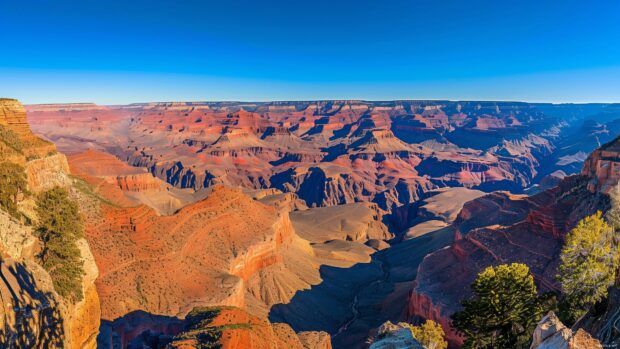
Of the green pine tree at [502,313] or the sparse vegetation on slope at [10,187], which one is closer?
the sparse vegetation on slope at [10,187]

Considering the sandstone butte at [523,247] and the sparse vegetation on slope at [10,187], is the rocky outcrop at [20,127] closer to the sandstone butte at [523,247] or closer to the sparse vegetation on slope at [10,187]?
the sparse vegetation on slope at [10,187]

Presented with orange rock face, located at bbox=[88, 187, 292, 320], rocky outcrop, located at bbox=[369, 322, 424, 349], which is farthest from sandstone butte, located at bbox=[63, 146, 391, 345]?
rocky outcrop, located at bbox=[369, 322, 424, 349]

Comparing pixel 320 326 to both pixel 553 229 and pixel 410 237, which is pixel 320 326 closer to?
pixel 553 229

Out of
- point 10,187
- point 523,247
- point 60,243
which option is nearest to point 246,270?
point 10,187

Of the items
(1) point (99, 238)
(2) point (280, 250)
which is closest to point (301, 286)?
(2) point (280, 250)

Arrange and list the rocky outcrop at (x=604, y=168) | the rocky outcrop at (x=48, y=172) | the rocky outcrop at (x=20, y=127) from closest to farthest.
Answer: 1. the rocky outcrop at (x=48, y=172)
2. the rocky outcrop at (x=604, y=168)
3. the rocky outcrop at (x=20, y=127)

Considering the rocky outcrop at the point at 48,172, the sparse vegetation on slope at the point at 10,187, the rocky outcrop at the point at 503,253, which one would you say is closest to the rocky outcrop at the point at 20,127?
the rocky outcrop at the point at 48,172

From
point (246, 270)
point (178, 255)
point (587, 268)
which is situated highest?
point (587, 268)

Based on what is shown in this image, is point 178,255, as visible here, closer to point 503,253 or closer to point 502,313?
point 502,313
